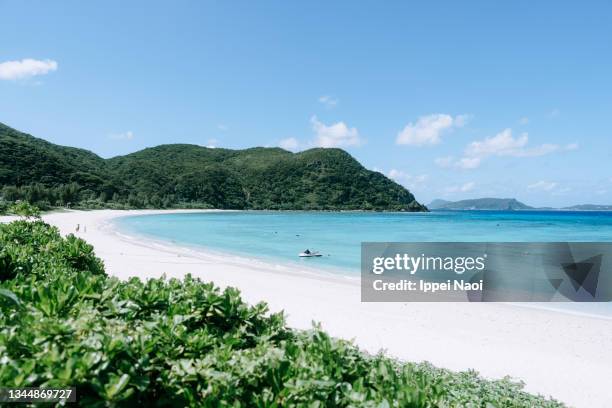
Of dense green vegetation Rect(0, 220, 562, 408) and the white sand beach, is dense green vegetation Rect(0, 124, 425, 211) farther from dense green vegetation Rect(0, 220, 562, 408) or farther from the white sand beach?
dense green vegetation Rect(0, 220, 562, 408)

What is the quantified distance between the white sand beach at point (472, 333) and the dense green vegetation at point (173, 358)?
4812mm

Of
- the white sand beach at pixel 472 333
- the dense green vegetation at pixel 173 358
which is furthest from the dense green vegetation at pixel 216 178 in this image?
the dense green vegetation at pixel 173 358

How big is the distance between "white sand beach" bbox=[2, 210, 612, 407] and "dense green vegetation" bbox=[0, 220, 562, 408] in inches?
189

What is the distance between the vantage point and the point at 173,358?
1972 millimetres

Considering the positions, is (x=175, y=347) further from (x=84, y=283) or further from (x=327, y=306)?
(x=327, y=306)

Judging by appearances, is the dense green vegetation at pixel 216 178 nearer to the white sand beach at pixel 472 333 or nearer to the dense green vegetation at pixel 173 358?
the white sand beach at pixel 472 333

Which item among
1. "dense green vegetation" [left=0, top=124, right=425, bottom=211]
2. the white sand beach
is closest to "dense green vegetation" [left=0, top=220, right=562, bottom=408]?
the white sand beach

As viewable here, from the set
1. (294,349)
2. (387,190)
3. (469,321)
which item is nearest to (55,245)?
(294,349)

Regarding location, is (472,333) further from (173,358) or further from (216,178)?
(216,178)

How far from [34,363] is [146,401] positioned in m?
0.54

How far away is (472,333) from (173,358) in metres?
8.05

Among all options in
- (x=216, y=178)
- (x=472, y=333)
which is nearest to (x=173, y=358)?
(x=472, y=333)

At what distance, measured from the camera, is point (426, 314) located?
33.0 ft

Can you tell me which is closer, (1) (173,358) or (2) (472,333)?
(1) (173,358)
